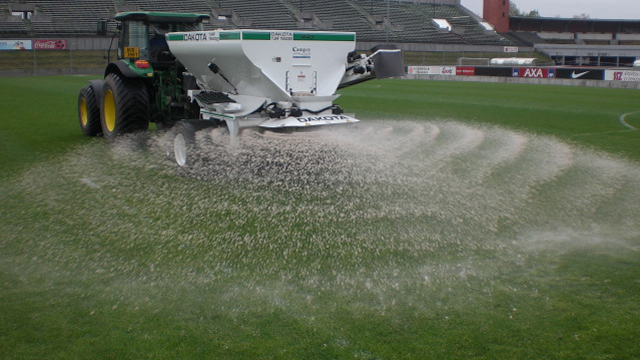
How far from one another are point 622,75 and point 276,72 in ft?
81.3

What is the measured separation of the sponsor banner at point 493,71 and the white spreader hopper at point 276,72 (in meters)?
26.4

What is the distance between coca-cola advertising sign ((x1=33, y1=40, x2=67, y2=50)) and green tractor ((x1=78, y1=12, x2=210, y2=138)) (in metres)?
35.2

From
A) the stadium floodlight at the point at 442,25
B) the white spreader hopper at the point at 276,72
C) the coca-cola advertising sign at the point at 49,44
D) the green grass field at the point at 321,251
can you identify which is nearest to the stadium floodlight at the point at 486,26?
the stadium floodlight at the point at 442,25

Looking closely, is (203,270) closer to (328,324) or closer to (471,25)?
(328,324)

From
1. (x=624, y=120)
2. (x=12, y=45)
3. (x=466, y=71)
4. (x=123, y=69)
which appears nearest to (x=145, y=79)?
(x=123, y=69)

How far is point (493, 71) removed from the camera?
3519 cm

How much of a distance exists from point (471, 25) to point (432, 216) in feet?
226

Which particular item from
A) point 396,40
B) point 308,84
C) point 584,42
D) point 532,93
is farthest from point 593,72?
point 584,42

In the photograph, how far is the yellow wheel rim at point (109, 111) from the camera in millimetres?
11469

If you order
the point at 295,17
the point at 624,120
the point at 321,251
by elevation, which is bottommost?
the point at 321,251

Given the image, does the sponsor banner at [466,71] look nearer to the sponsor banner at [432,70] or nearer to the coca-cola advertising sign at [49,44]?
the sponsor banner at [432,70]

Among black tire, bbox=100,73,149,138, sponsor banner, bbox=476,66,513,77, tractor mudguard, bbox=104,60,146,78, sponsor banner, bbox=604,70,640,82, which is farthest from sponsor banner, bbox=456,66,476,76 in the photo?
black tire, bbox=100,73,149,138

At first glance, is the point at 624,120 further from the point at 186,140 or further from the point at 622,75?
the point at 622,75

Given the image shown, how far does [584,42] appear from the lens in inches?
3054
